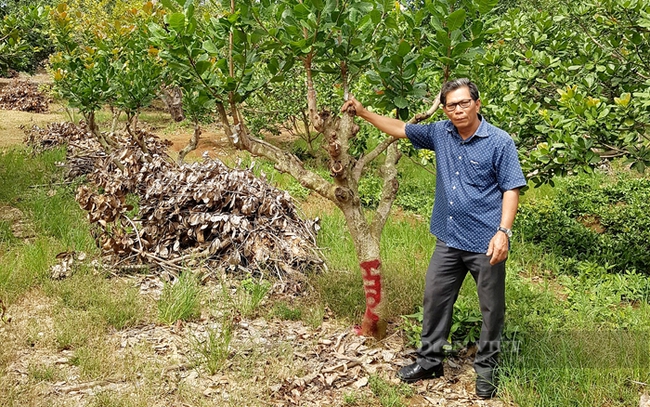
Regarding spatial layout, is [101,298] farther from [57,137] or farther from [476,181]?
[57,137]

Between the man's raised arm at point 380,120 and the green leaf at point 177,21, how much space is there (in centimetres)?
105

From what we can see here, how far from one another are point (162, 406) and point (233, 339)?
88 cm

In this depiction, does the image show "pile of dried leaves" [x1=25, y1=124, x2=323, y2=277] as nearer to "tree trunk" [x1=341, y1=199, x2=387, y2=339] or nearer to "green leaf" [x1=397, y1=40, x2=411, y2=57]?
"tree trunk" [x1=341, y1=199, x2=387, y2=339]

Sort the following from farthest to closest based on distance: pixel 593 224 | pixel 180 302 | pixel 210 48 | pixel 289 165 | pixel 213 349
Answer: pixel 593 224 → pixel 180 302 → pixel 289 165 → pixel 213 349 → pixel 210 48

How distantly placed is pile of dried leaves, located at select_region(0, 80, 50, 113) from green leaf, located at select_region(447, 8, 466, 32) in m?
16.1

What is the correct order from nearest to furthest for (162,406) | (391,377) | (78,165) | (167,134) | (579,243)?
(162,406) < (391,377) < (579,243) < (78,165) < (167,134)

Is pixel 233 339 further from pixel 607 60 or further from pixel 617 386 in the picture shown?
pixel 607 60

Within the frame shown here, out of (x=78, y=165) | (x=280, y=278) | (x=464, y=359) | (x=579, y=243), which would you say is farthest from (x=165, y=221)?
(x=579, y=243)

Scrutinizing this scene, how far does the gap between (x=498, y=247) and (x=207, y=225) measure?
3.11 m

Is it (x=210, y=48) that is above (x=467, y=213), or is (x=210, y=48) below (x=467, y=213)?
above

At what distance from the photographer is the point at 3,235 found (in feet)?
18.6

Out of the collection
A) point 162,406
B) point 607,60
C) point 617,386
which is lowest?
point 162,406

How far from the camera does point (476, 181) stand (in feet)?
10.4

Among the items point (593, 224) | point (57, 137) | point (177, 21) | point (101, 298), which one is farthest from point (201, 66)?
point (57, 137)
